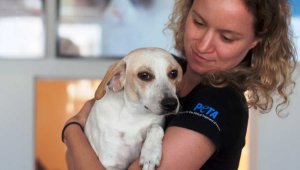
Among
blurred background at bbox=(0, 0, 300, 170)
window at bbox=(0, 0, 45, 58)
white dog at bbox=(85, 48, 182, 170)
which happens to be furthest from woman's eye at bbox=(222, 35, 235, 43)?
window at bbox=(0, 0, 45, 58)

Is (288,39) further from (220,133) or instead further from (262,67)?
(220,133)

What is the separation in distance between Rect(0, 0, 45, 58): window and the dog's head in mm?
1132

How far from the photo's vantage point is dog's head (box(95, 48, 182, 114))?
1.30 meters

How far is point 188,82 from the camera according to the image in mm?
1355

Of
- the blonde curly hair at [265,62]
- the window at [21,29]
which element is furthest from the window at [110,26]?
the blonde curly hair at [265,62]

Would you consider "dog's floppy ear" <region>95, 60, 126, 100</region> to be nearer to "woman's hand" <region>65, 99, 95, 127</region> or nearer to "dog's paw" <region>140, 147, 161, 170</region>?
"woman's hand" <region>65, 99, 95, 127</region>

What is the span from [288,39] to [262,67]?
0.12 meters

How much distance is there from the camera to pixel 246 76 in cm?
121

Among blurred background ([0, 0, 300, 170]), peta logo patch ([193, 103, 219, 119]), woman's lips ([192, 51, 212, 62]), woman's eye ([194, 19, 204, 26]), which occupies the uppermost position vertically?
woman's eye ([194, 19, 204, 26])

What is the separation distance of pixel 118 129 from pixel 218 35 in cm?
39

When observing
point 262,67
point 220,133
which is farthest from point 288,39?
point 220,133

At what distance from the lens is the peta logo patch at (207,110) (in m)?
1.06

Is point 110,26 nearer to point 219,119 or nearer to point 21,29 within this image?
point 21,29

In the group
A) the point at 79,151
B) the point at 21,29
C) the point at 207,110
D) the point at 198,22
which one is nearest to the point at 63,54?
the point at 21,29
